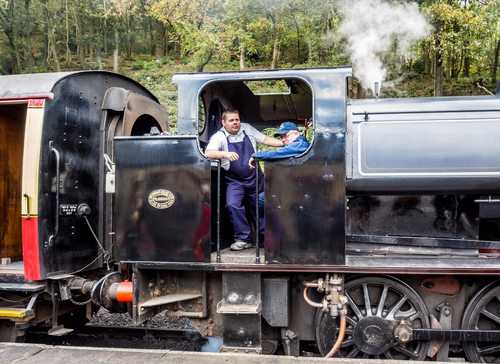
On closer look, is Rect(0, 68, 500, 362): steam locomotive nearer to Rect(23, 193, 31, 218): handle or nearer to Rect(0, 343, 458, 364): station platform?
Rect(23, 193, 31, 218): handle

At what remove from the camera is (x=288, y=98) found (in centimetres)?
488

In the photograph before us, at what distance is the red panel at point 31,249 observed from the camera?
3859 mm

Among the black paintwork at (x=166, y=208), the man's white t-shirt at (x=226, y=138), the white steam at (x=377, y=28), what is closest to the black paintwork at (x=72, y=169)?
the black paintwork at (x=166, y=208)

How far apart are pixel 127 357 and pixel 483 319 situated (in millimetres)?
2957

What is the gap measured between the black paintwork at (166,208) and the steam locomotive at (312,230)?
0.01 metres

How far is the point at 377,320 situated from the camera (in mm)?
3604

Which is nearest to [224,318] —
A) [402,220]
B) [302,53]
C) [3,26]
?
[402,220]

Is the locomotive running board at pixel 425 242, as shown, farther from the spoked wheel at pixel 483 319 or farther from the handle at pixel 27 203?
the handle at pixel 27 203

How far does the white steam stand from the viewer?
15.9 m

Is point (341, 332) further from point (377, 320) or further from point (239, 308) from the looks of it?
point (239, 308)

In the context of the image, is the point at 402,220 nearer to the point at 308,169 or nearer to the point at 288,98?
the point at 308,169

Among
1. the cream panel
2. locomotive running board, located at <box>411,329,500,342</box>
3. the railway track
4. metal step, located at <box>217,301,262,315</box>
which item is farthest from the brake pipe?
the cream panel

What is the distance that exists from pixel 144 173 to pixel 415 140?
92.8 inches

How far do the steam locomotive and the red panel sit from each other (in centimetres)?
1
